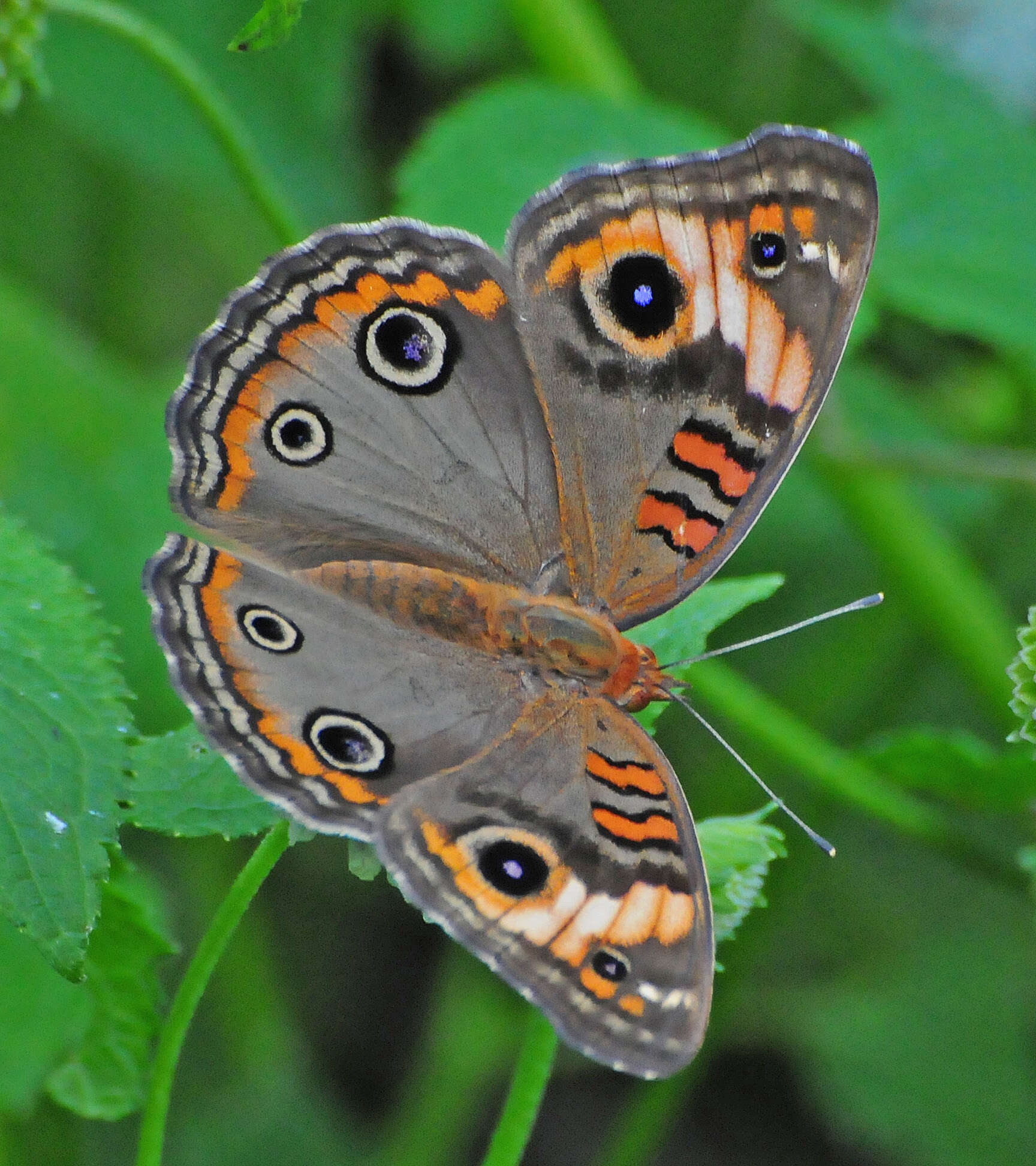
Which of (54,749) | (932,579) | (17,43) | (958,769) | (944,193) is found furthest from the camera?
(932,579)

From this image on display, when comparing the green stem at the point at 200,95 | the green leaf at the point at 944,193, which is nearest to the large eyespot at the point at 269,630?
the green stem at the point at 200,95

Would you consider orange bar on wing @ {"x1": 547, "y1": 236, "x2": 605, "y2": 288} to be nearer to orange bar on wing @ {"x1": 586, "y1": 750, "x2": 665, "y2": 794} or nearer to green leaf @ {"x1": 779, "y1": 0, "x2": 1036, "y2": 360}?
orange bar on wing @ {"x1": 586, "y1": 750, "x2": 665, "y2": 794}

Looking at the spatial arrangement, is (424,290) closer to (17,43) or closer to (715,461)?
(715,461)

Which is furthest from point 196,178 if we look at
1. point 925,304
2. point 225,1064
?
point 225,1064

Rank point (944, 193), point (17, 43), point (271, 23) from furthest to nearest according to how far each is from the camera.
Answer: point (944, 193) → point (17, 43) → point (271, 23)

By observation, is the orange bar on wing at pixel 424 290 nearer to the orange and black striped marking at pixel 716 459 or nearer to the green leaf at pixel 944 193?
the orange and black striped marking at pixel 716 459

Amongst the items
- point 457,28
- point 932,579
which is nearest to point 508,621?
point 932,579

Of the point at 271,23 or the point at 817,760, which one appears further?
the point at 817,760

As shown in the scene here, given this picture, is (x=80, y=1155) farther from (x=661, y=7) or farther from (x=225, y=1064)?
(x=661, y=7)
